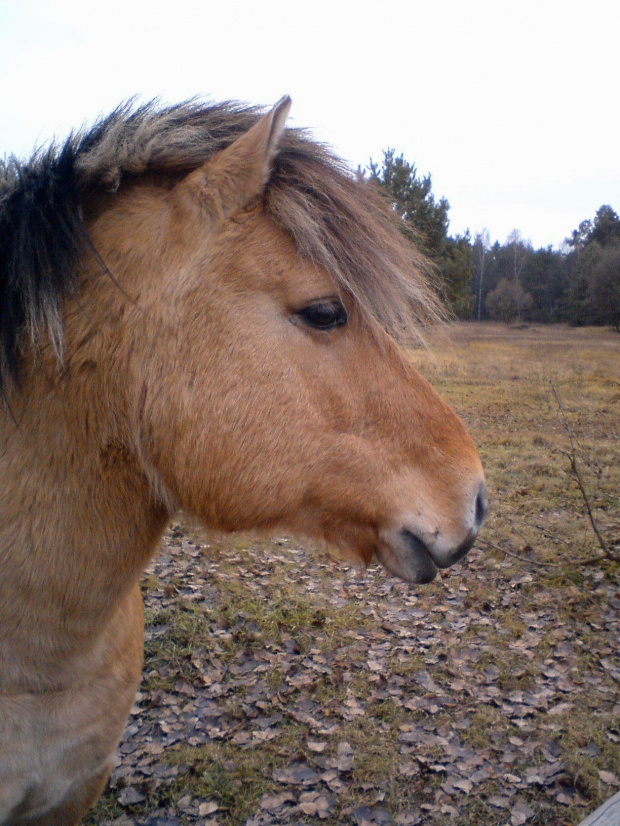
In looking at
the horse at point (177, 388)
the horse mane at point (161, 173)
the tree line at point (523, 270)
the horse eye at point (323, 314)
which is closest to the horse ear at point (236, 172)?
the horse at point (177, 388)

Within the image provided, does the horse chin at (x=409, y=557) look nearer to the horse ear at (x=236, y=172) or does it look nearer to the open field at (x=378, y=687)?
the open field at (x=378, y=687)

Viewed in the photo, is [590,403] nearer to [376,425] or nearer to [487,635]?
[487,635]

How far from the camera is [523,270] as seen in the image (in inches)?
1641

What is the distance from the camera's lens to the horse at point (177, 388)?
1.58 m

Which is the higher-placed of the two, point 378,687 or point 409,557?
point 409,557

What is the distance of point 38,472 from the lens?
5.16 feet

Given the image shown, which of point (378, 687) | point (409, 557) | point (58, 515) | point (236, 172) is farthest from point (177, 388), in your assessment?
point (378, 687)

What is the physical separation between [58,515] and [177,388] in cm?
54

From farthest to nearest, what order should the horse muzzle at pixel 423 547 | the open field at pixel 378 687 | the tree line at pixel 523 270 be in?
the tree line at pixel 523 270
the open field at pixel 378 687
the horse muzzle at pixel 423 547

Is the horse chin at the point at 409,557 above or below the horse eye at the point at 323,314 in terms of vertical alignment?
below

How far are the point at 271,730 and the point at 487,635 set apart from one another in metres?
2.20

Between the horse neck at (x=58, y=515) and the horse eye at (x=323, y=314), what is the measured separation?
70cm

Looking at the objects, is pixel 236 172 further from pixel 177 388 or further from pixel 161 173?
pixel 177 388

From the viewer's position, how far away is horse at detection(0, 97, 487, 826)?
5.17 feet
